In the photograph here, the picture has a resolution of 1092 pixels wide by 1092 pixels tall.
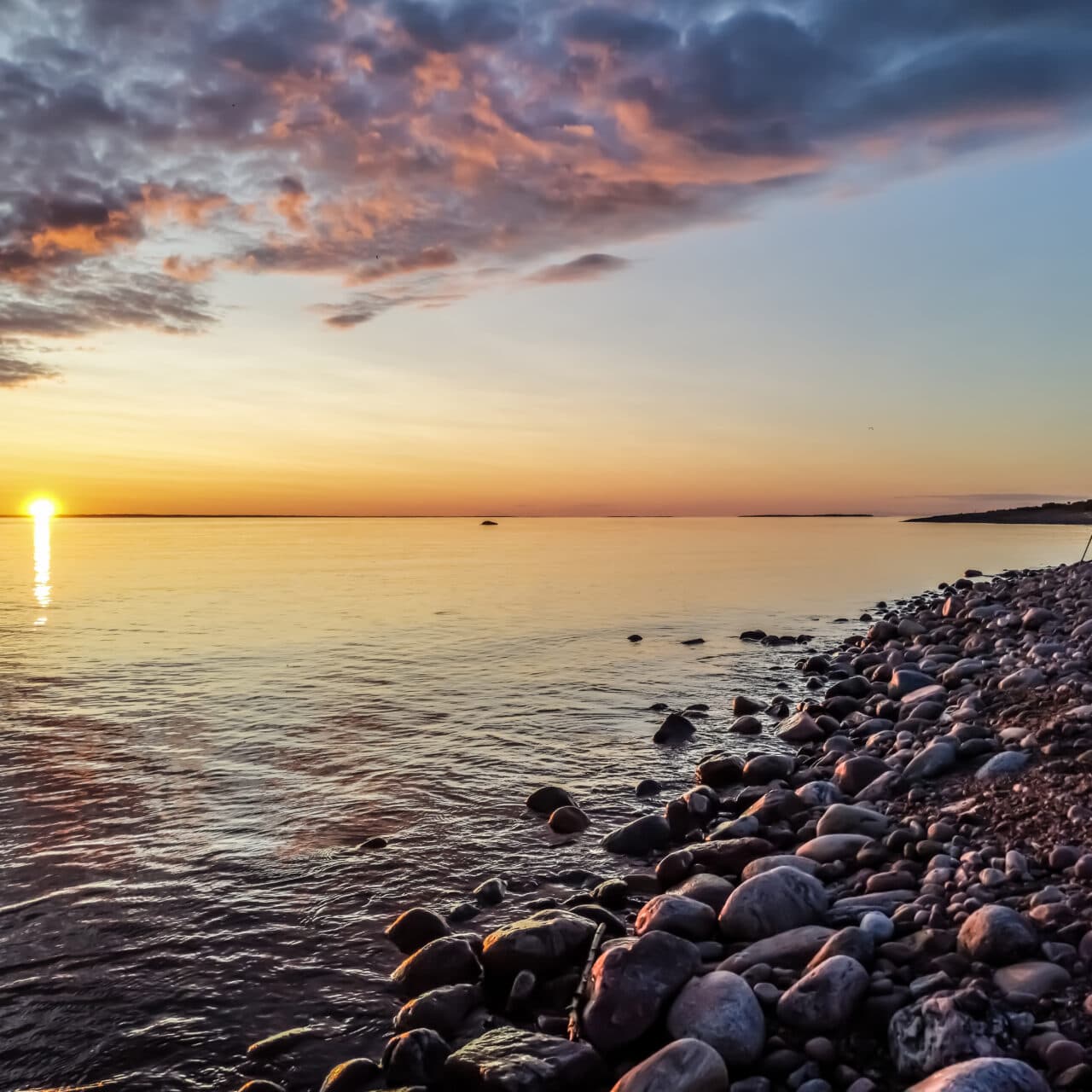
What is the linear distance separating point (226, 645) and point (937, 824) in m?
18.3

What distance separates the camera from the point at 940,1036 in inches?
153

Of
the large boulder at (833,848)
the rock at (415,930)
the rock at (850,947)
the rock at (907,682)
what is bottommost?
the rock at (415,930)

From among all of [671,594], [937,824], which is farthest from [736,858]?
[671,594]

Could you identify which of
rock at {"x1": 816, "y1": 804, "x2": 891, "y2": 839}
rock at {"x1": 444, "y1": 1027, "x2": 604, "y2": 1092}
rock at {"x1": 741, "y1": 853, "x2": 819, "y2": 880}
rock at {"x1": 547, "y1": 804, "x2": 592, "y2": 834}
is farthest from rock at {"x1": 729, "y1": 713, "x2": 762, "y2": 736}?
rock at {"x1": 444, "y1": 1027, "x2": 604, "y2": 1092}

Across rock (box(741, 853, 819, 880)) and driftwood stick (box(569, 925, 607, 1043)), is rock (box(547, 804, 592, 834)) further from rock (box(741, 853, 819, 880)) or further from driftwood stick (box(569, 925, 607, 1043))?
driftwood stick (box(569, 925, 607, 1043))

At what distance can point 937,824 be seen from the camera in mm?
6453

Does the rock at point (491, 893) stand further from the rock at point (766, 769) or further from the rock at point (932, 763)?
the rock at point (932, 763)

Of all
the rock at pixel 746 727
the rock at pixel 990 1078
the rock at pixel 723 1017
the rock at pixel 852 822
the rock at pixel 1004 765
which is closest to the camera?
the rock at pixel 990 1078

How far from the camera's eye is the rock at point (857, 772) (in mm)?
8500

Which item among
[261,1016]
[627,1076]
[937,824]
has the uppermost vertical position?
[937,824]

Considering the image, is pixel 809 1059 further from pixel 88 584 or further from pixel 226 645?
pixel 88 584

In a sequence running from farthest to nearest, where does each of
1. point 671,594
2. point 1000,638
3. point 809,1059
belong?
point 671,594 → point 1000,638 → point 809,1059

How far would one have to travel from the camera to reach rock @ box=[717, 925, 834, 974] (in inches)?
197

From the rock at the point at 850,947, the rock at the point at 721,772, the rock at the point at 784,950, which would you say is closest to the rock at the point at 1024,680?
the rock at the point at 721,772
